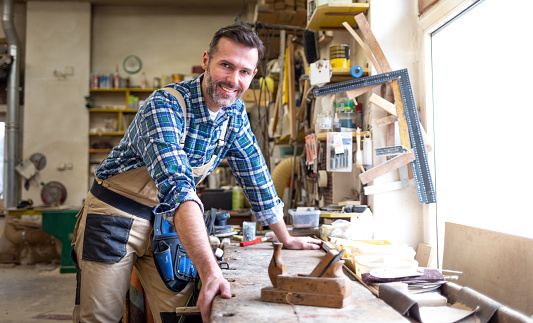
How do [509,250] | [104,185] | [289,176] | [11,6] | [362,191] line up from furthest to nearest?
[11,6]
[289,176]
[362,191]
[104,185]
[509,250]

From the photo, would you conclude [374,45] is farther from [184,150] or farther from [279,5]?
[279,5]

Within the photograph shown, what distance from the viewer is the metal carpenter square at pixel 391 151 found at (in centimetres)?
241

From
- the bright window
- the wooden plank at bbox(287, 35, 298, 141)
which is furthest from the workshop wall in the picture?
the bright window

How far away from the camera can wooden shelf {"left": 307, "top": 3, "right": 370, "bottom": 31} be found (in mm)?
2623

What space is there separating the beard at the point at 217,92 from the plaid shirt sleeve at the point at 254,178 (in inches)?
9.7

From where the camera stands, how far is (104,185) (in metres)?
1.92

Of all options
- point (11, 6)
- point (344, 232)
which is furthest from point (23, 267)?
point (344, 232)

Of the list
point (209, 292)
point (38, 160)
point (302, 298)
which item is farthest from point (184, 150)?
point (38, 160)

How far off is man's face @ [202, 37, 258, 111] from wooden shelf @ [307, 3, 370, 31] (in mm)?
1067

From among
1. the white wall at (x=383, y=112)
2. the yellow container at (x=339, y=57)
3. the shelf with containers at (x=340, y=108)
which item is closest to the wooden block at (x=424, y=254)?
the white wall at (x=383, y=112)

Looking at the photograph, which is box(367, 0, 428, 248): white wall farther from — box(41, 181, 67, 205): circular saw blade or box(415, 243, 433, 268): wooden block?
box(41, 181, 67, 205): circular saw blade

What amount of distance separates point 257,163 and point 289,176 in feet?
7.62

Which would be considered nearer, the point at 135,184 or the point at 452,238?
the point at 135,184

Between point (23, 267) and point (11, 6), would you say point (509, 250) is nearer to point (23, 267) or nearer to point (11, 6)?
point (23, 267)
